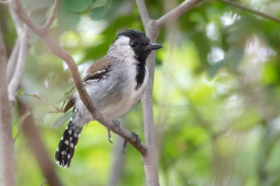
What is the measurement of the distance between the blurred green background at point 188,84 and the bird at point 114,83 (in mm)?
→ 203

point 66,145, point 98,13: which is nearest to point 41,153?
point 66,145

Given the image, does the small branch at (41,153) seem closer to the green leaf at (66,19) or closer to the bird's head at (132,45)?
the green leaf at (66,19)

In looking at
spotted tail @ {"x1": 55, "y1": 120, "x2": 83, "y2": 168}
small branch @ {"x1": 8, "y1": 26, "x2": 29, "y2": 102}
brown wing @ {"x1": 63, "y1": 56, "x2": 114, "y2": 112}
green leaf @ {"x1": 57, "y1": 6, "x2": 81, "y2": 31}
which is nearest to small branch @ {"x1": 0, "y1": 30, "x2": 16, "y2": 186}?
small branch @ {"x1": 8, "y1": 26, "x2": 29, "y2": 102}

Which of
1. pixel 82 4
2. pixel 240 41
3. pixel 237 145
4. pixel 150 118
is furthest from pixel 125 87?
pixel 237 145

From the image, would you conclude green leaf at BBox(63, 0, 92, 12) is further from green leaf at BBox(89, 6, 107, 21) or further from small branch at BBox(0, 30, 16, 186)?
small branch at BBox(0, 30, 16, 186)

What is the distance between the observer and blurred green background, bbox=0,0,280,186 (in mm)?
3441

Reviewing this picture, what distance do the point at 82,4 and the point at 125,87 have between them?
0.78 meters

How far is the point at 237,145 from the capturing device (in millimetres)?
2355

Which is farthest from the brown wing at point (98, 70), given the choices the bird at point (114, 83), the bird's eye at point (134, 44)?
the bird's eye at point (134, 44)

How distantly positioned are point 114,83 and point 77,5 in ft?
2.37

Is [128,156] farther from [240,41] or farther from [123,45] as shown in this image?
[240,41]

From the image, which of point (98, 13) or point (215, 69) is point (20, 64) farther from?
point (215, 69)

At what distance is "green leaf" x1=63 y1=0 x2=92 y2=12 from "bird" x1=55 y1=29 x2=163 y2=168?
1.96 ft

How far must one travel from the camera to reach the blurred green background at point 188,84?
344 centimetres
